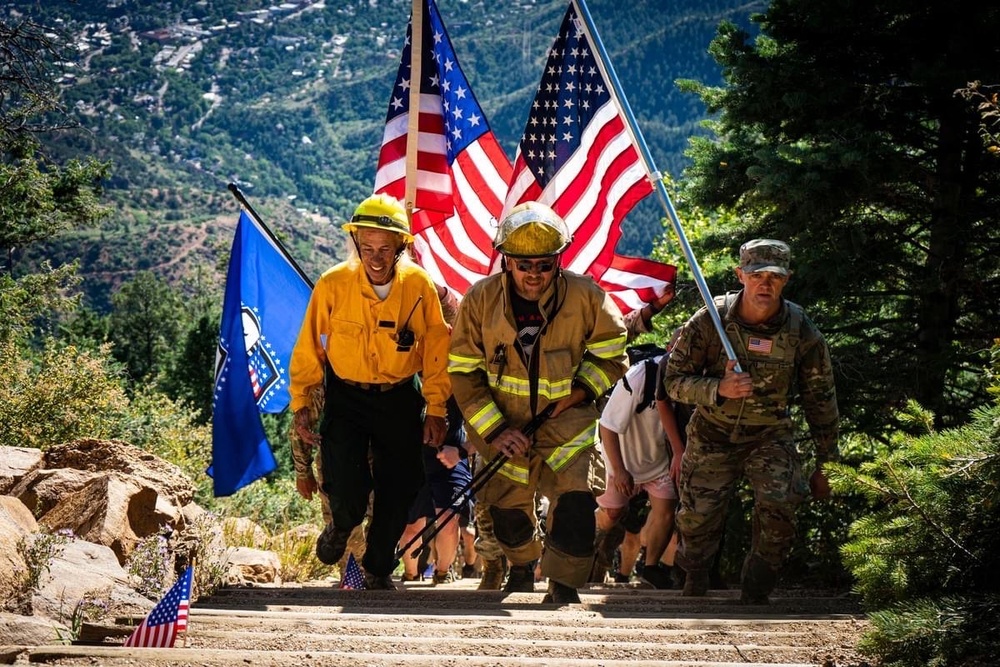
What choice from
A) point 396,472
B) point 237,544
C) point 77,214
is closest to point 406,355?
point 396,472

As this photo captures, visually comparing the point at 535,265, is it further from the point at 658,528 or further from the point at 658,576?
the point at 658,576

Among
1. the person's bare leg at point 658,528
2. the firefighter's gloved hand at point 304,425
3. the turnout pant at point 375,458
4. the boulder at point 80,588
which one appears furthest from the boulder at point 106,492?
the person's bare leg at point 658,528

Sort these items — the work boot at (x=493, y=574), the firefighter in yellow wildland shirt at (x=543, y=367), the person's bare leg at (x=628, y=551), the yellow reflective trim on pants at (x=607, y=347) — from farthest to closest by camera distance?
1. the person's bare leg at (x=628, y=551)
2. the work boot at (x=493, y=574)
3. the yellow reflective trim on pants at (x=607, y=347)
4. the firefighter in yellow wildland shirt at (x=543, y=367)

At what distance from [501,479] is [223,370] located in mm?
4091

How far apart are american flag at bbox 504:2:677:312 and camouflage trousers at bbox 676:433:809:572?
2.53m

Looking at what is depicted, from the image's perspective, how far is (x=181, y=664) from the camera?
4.68 m

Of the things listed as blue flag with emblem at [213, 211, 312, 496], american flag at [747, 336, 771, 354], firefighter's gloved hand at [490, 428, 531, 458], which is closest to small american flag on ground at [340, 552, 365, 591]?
blue flag with emblem at [213, 211, 312, 496]

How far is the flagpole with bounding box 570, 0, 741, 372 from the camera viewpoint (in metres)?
7.65

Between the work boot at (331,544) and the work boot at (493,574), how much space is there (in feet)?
3.74

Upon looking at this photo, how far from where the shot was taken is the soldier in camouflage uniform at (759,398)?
764 centimetres

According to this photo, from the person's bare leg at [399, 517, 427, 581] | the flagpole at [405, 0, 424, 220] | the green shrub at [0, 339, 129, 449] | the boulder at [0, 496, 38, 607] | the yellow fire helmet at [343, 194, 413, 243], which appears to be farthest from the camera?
the green shrub at [0, 339, 129, 449]

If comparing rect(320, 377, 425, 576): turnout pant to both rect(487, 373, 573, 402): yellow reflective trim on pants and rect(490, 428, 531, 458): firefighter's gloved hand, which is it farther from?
rect(490, 428, 531, 458): firefighter's gloved hand

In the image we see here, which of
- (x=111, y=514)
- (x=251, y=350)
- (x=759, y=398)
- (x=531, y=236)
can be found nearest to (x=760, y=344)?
(x=759, y=398)

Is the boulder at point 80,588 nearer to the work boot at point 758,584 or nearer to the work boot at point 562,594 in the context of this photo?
the work boot at point 562,594
